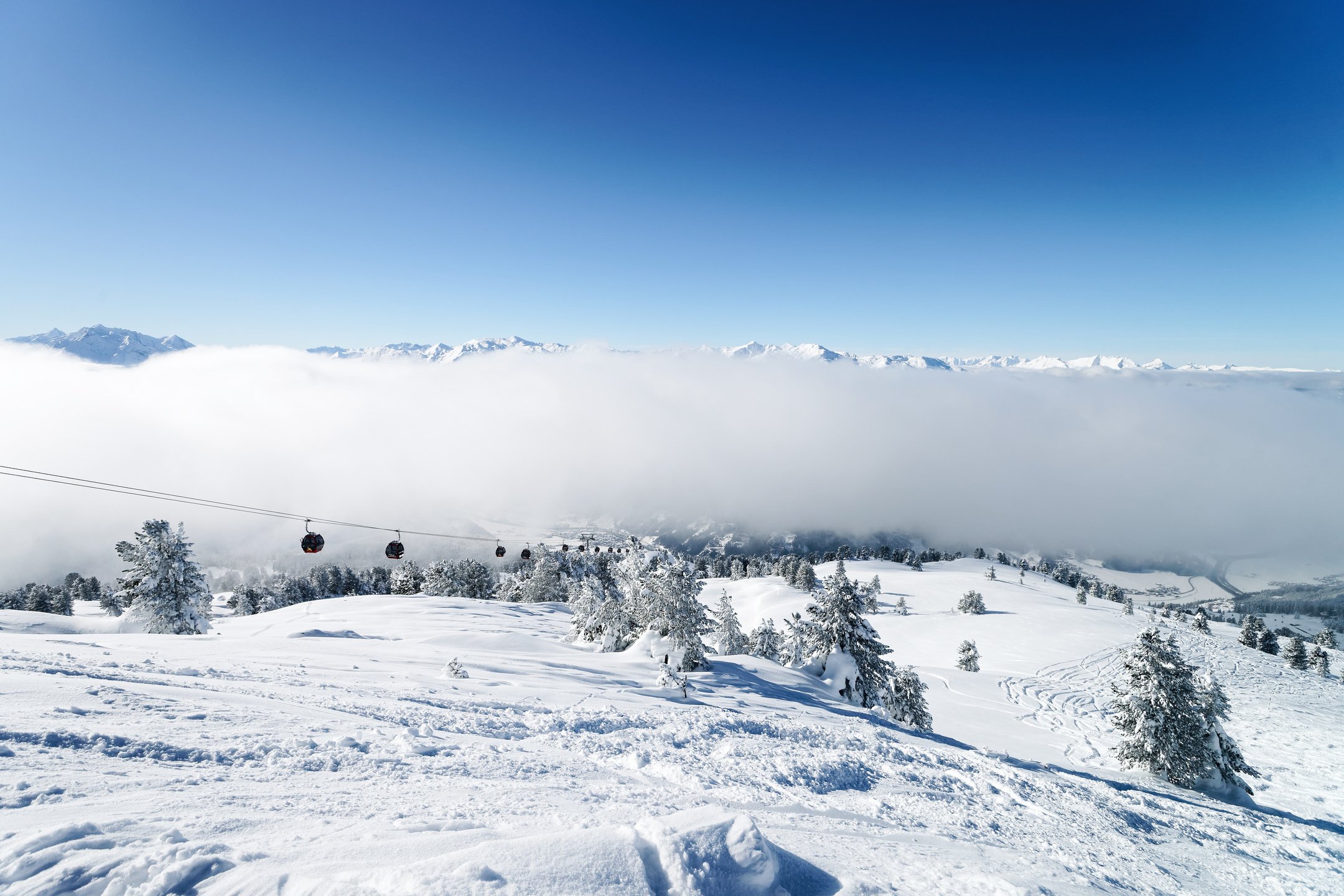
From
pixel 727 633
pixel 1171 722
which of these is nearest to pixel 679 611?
pixel 727 633

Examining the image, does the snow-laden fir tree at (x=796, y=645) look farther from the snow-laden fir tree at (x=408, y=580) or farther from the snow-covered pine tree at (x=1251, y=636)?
the snow-covered pine tree at (x=1251, y=636)

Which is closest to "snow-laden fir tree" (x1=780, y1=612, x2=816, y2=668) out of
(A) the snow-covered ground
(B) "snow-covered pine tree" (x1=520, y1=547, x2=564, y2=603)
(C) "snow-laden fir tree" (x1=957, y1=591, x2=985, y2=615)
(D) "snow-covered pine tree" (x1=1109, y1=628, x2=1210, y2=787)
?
(A) the snow-covered ground

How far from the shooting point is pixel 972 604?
90.9 metres

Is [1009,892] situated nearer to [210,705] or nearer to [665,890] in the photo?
[665,890]

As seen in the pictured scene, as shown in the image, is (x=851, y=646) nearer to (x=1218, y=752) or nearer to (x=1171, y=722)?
(x=1171, y=722)

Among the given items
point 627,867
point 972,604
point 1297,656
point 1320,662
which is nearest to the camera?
point 627,867

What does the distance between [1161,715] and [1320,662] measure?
83.6 metres

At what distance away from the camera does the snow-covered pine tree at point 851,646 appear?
30.5 meters

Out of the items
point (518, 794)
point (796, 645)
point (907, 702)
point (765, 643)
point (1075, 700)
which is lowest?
point (1075, 700)

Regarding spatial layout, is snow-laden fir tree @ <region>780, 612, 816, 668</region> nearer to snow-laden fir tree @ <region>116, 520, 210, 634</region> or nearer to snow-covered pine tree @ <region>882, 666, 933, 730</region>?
snow-covered pine tree @ <region>882, 666, 933, 730</region>

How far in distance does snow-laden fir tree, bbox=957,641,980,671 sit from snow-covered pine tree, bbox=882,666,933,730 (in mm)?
33179

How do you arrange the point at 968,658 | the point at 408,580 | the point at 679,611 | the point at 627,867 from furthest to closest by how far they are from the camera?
the point at 408,580 < the point at 968,658 < the point at 679,611 < the point at 627,867

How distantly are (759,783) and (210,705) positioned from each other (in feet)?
35.5

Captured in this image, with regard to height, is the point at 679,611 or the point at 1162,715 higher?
the point at 679,611
